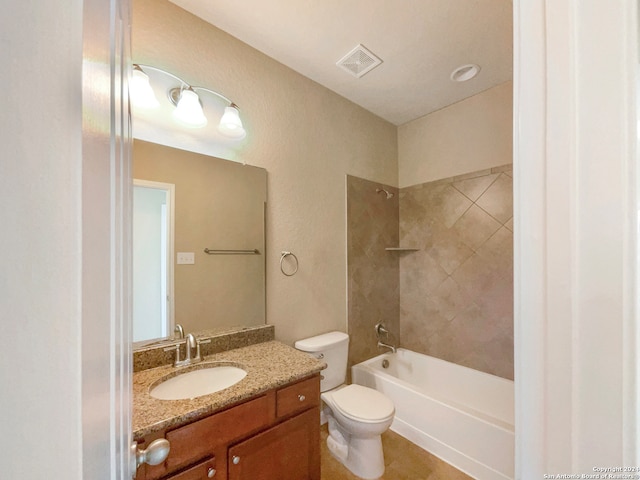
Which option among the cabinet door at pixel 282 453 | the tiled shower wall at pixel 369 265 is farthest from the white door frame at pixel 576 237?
the tiled shower wall at pixel 369 265

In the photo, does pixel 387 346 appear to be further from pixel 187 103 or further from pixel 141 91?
pixel 141 91

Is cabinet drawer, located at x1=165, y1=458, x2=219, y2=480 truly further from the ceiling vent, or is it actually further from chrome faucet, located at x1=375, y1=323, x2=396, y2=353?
the ceiling vent

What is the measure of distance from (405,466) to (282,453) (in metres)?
1.04

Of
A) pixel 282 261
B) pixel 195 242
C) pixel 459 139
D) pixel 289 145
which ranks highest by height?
pixel 459 139

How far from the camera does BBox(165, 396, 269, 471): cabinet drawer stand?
0.90m

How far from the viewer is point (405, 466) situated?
168 cm

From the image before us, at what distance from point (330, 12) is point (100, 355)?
1868mm

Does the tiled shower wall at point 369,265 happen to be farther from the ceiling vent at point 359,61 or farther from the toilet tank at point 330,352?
the ceiling vent at point 359,61

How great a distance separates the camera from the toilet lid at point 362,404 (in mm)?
1549

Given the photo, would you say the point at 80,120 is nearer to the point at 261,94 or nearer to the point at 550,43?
the point at 550,43

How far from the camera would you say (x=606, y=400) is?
0.99 ft

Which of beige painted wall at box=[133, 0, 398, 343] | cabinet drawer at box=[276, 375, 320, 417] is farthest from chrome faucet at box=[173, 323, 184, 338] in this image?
cabinet drawer at box=[276, 375, 320, 417]

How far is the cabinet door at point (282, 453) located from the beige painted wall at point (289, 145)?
1.99 feet

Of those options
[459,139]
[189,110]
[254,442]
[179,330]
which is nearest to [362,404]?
[254,442]
